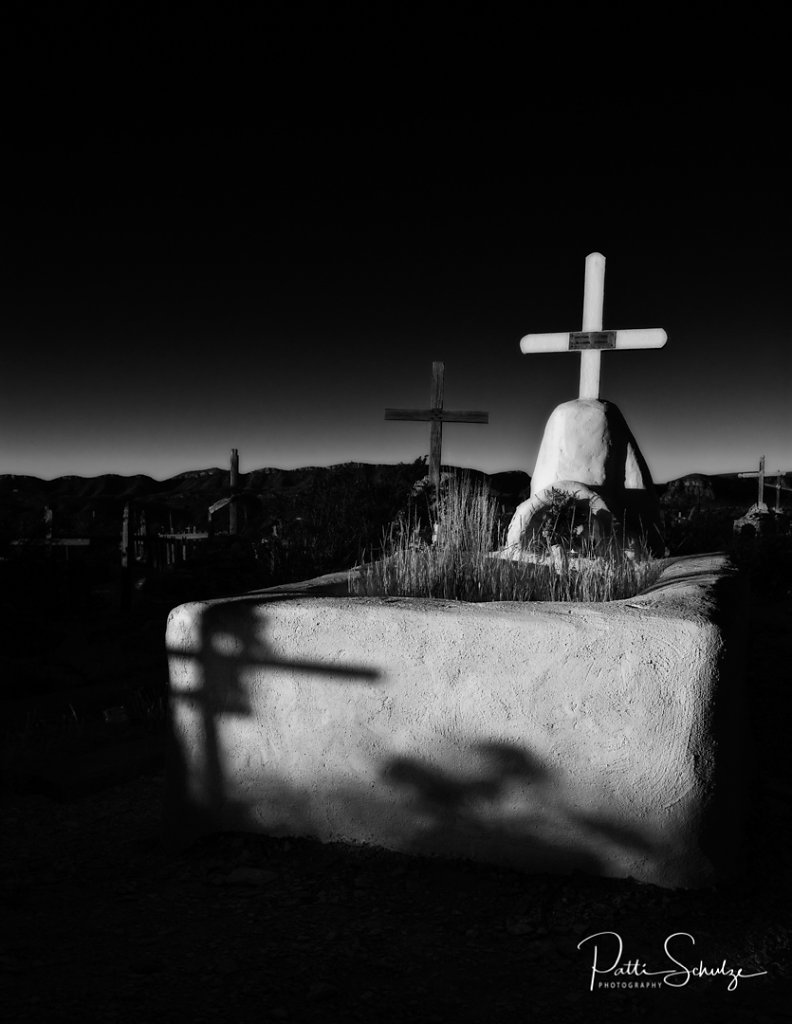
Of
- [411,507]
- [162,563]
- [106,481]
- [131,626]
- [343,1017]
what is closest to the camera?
[343,1017]

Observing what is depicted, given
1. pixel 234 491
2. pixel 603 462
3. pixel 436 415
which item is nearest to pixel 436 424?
pixel 436 415

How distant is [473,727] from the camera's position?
2600 mm

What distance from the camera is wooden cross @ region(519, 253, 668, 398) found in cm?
627

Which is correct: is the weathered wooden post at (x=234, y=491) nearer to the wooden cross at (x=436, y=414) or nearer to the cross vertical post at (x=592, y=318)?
the wooden cross at (x=436, y=414)

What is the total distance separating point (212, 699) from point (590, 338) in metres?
4.71

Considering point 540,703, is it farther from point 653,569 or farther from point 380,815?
point 653,569

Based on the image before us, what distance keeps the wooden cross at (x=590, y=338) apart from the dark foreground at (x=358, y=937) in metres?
4.12

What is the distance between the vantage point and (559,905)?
2408 mm

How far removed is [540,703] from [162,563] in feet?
39.8

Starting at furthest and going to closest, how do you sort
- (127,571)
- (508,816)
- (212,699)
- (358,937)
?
(127,571) < (212,699) < (508,816) < (358,937)

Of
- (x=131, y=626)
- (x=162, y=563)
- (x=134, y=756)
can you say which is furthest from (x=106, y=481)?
(x=134, y=756)

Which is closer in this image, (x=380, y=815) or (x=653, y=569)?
(x=380, y=815)
